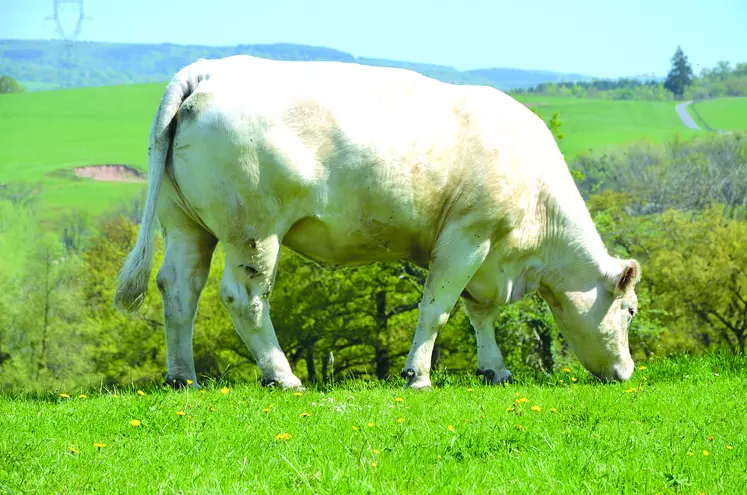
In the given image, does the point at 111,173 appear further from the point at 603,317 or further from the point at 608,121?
the point at 603,317

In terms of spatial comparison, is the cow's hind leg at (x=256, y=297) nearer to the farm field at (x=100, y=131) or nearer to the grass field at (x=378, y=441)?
the grass field at (x=378, y=441)

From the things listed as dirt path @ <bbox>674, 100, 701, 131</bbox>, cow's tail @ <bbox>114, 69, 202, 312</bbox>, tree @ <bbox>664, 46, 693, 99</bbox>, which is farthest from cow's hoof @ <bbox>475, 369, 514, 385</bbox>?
tree @ <bbox>664, 46, 693, 99</bbox>

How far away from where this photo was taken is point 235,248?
8.18m

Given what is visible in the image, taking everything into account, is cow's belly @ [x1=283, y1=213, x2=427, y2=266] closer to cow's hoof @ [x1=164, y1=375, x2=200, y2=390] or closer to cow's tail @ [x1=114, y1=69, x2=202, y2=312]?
cow's tail @ [x1=114, y1=69, x2=202, y2=312]

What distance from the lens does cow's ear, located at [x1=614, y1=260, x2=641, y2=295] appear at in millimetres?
9672

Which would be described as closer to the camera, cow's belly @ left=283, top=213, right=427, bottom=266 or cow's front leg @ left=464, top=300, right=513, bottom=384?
cow's belly @ left=283, top=213, right=427, bottom=266

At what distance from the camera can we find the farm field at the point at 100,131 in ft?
371

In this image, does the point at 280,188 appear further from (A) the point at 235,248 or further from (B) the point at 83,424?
(B) the point at 83,424

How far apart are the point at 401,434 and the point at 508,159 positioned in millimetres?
4004

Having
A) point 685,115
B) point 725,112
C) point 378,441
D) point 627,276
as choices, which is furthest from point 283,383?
point 725,112

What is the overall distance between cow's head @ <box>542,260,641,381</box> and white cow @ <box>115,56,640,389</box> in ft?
0.05

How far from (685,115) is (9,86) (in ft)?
360

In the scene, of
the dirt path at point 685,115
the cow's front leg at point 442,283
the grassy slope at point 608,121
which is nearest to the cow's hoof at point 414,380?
the cow's front leg at point 442,283

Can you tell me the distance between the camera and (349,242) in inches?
345
